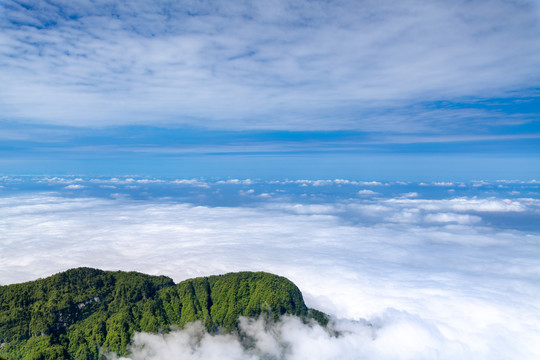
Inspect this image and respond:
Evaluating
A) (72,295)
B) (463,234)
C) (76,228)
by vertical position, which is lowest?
(463,234)

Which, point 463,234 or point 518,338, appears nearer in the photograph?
point 518,338

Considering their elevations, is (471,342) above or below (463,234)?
above

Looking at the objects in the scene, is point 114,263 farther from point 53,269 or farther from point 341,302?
point 341,302

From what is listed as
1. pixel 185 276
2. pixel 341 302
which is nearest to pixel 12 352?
pixel 185 276

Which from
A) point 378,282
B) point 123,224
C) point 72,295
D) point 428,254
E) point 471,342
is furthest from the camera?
point 123,224

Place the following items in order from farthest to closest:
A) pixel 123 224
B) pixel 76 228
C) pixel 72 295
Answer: pixel 123 224
pixel 76 228
pixel 72 295

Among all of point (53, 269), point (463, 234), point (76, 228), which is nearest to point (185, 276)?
point (53, 269)
